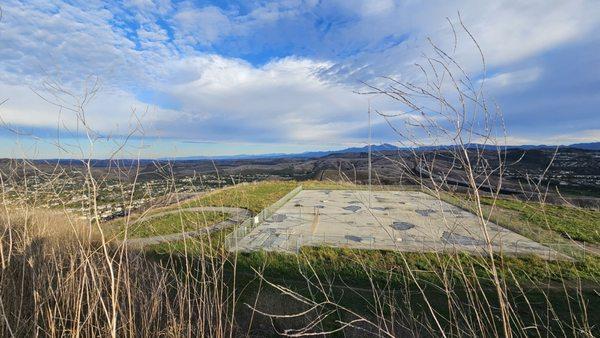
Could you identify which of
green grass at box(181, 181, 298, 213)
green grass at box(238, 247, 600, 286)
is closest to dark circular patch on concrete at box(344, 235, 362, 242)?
green grass at box(238, 247, 600, 286)

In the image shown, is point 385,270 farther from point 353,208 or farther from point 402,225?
point 353,208

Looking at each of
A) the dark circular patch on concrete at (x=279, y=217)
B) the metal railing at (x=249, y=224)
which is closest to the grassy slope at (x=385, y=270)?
the metal railing at (x=249, y=224)

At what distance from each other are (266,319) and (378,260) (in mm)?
4468

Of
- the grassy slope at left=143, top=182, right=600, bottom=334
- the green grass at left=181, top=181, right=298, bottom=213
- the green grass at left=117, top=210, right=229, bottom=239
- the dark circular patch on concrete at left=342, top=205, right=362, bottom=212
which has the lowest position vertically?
the grassy slope at left=143, top=182, right=600, bottom=334

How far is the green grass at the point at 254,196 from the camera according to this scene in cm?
1922

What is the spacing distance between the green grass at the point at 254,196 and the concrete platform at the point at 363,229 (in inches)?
53.9

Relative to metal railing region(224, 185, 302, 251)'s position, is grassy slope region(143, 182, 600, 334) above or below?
below

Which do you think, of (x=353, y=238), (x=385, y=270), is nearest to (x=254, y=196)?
(x=353, y=238)

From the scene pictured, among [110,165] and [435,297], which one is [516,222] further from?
[110,165]

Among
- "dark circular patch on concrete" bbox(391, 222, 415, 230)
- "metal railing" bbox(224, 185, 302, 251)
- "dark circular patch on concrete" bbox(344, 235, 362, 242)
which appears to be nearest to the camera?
"metal railing" bbox(224, 185, 302, 251)

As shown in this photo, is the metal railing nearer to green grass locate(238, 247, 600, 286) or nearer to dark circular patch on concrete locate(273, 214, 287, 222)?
dark circular patch on concrete locate(273, 214, 287, 222)

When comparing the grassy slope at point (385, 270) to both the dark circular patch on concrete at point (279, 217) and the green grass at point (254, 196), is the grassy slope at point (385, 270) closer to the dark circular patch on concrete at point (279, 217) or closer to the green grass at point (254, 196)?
the dark circular patch on concrete at point (279, 217)

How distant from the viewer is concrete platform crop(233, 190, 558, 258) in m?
11.6

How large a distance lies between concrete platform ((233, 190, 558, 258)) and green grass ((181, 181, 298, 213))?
4.49 ft
